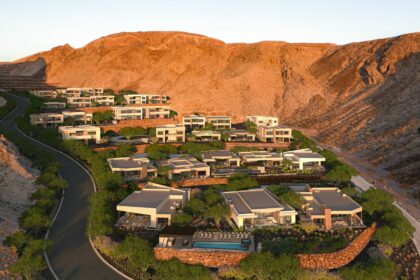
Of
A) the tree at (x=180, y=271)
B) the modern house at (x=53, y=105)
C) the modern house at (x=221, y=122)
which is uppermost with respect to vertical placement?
the modern house at (x=53, y=105)

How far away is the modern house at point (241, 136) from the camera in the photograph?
68.9 metres

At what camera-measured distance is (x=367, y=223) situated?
34.4 m

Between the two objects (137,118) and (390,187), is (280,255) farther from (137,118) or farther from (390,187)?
(137,118)

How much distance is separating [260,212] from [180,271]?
36.3 feet

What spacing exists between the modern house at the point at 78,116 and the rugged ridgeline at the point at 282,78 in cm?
3159

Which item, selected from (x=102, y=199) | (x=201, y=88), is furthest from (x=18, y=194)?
(x=201, y=88)

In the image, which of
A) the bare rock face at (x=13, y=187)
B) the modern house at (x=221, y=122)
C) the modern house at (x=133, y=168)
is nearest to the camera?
the bare rock face at (x=13, y=187)

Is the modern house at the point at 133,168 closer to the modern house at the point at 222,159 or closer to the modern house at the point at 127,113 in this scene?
the modern house at the point at 222,159

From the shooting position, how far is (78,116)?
A: 75375 millimetres

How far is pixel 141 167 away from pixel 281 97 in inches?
2971

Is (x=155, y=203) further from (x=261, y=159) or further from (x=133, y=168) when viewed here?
(x=261, y=159)

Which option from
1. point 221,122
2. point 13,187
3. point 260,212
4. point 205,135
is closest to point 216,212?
point 260,212

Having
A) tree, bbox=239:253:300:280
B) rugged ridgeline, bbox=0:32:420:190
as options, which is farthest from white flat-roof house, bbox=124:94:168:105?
tree, bbox=239:253:300:280

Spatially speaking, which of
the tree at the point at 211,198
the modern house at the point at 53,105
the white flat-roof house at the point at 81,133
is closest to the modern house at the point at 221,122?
the white flat-roof house at the point at 81,133
